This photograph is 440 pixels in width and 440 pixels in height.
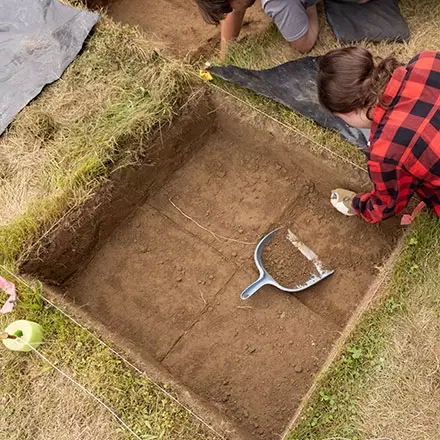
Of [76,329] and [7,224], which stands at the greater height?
[7,224]

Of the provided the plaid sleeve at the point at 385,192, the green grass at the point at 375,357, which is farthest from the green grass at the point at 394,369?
the plaid sleeve at the point at 385,192

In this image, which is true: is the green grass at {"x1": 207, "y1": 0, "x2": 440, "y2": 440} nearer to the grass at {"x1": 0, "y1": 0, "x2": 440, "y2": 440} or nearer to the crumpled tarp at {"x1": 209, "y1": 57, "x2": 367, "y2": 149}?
the grass at {"x1": 0, "y1": 0, "x2": 440, "y2": 440}

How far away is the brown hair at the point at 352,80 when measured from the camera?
1930mm

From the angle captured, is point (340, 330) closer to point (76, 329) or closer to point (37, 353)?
point (76, 329)

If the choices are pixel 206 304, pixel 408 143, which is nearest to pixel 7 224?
pixel 206 304

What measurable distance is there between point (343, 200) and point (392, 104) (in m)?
0.75

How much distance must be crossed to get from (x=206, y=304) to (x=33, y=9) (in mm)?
1995

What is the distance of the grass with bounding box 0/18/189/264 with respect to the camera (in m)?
2.55

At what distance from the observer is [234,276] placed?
2623 millimetres

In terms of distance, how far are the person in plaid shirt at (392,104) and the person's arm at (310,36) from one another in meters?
1.08

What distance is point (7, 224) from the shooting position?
8.24 ft

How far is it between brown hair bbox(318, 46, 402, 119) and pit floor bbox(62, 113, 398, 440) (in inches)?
28.4

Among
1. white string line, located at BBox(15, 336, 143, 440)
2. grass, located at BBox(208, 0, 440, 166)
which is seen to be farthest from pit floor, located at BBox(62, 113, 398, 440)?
white string line, located at BBox(15, 336, 143, 440)

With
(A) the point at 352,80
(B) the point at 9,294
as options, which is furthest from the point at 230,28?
(B) the point at 9,294
